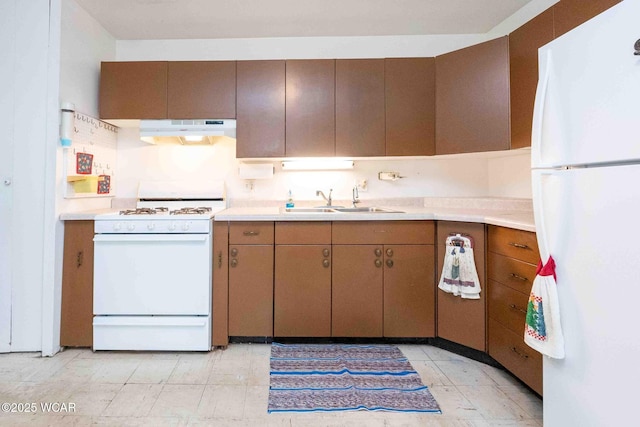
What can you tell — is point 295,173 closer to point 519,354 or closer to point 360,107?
point 360,107

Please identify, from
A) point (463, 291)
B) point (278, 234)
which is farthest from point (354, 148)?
point (463, 291)

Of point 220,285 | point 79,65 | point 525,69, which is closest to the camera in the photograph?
point 525,69

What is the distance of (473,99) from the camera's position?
221 centimetres

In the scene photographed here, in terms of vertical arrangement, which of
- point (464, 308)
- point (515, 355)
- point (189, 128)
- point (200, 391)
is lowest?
point (200, 391)

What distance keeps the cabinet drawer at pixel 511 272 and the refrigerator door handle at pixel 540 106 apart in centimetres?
63

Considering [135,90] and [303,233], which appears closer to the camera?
[303,233]

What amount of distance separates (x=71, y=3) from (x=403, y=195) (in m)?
2.88

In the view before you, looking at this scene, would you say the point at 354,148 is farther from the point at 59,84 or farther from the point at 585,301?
the point at 59,84

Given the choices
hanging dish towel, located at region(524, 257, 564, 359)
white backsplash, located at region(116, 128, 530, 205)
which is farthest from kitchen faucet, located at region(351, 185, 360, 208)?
hanging dish towel, located at region(524, 257, 564, 359)

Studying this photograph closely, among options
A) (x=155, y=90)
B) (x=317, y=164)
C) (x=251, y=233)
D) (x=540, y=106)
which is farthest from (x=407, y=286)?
(x=155, y=90)

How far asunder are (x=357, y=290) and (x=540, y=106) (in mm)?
1479

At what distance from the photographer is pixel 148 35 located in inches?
108

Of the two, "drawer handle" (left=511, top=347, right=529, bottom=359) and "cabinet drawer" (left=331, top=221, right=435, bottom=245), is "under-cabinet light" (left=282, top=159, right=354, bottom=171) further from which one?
"drawer handle" (left=511, top=347, right=529, bottom=359)

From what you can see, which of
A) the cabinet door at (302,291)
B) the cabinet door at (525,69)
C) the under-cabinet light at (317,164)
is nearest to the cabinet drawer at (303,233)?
the cabinet door at (302,291)
